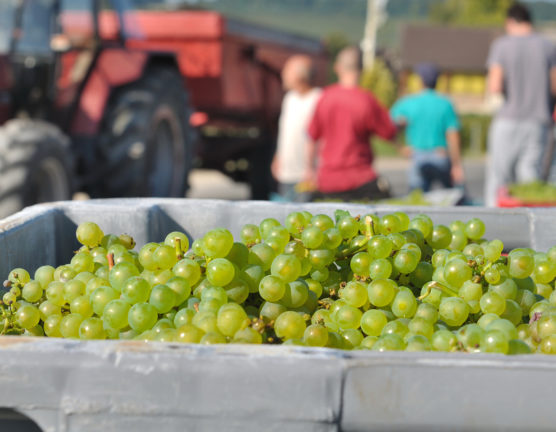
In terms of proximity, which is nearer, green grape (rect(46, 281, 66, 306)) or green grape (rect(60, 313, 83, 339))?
green grape (rect(60, 313, 83, 339))

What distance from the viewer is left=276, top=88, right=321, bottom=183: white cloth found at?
575 cm

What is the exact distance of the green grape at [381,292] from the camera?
52.2 inches

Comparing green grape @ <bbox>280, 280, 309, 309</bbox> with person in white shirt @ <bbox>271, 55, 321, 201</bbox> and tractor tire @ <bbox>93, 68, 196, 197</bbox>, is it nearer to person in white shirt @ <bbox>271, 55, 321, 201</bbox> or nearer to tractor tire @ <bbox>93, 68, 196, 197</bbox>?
person in white shirt @ <bbox>271, 55, 321, 201</bbox>

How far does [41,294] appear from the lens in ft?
4.59

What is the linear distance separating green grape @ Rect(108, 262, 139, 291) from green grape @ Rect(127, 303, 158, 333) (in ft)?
0.38

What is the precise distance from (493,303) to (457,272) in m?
0.10

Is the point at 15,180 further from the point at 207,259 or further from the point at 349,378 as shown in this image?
the point at 349,378

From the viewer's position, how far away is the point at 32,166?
15.7 ft

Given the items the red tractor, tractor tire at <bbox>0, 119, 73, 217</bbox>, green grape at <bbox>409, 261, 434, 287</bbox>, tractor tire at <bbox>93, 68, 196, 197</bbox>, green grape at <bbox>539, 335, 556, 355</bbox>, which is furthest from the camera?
tractor tire at <bbox>93, 68, 196, 197</bbox>

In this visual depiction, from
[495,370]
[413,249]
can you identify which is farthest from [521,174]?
[495,370]

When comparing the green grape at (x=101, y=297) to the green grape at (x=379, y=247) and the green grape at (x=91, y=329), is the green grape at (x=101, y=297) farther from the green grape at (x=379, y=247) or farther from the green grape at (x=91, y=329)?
the green grape at (x=379, y=247)

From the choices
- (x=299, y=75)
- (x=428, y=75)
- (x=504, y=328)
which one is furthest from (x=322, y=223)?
(x=428, y=75)

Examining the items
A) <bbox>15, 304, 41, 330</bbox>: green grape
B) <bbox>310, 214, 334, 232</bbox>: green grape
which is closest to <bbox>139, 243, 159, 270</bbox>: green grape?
<bbox>15, 304, 41, 330</bbox>: green grape

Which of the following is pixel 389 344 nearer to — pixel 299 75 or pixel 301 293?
pixel 301 293
